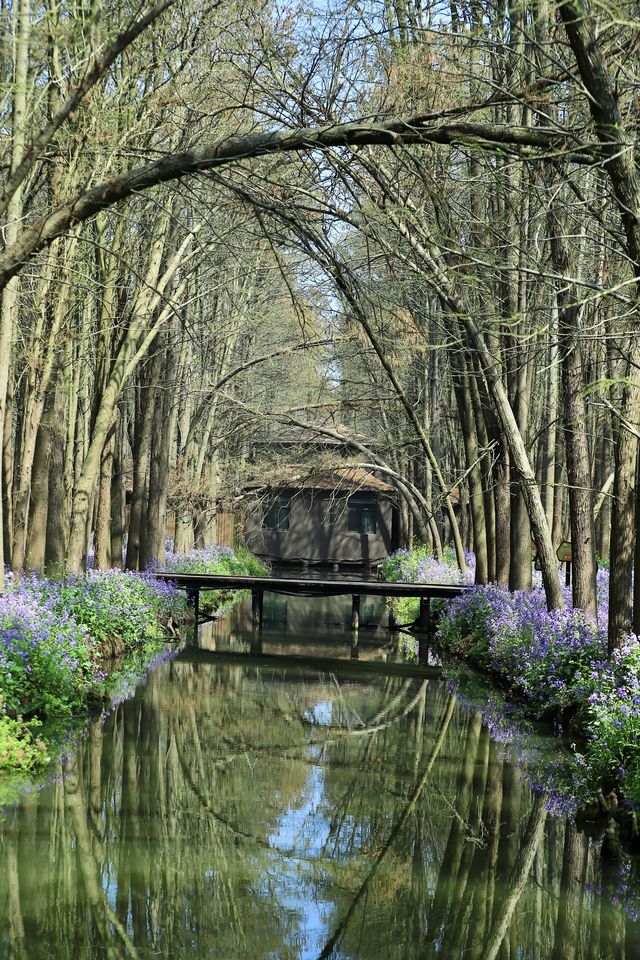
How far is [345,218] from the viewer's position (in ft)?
31.8

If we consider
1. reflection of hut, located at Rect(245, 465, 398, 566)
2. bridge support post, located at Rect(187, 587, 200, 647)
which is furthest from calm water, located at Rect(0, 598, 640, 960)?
reflection of hut, located at Rect(245, 465, 398, 566)

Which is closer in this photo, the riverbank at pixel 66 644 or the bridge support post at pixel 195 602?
the riverbank at pixel 66 644

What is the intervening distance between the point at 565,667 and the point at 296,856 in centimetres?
560

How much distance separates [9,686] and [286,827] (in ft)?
11.8

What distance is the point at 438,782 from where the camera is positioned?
10172 mm

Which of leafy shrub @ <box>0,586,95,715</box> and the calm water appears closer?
the calm water

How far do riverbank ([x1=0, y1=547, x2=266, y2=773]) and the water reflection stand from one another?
0.50 meters

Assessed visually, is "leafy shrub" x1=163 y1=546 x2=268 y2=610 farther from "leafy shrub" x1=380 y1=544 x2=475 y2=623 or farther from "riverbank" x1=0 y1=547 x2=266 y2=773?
"riverbank" x1=0 y1=547 x2=266 y2=773

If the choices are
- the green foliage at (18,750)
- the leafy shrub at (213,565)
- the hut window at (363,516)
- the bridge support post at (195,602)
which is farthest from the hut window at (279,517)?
the green foliage at (18,750)

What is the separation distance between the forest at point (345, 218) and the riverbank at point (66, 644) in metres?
1.21

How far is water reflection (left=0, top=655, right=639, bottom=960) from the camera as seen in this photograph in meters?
6.11

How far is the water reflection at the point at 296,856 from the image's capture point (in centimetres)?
611

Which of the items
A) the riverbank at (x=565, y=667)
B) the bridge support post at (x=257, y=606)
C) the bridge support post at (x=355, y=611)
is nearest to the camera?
the riverbank at (x=565, y=667)

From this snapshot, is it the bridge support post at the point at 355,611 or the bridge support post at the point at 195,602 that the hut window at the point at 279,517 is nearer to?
the bridge support post at the point at 355,611
